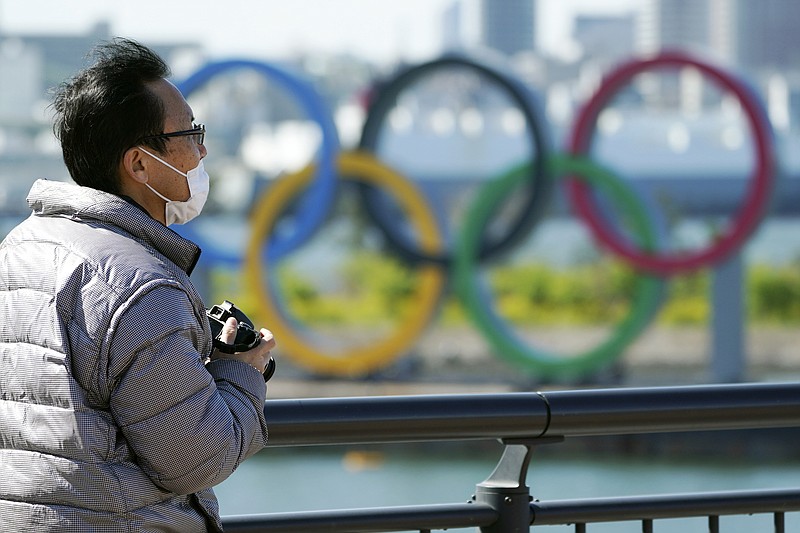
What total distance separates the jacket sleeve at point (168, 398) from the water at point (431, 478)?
11.8m

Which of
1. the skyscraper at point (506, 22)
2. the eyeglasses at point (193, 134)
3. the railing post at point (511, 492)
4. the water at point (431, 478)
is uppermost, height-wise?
the skyscraper at point (506, 22)

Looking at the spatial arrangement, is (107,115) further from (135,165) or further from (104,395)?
(104,395)

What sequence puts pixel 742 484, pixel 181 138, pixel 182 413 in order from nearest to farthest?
1. pixel 182 413
2. pixel 181 138
3. pixel 742 484

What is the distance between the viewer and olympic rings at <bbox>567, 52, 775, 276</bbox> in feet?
55.6

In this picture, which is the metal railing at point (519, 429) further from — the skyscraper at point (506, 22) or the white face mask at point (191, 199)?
the skyscraper at point (506, 22)

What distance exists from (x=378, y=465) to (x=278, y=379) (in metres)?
3.45

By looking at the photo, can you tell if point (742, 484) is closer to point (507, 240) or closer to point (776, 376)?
point (507, 240)

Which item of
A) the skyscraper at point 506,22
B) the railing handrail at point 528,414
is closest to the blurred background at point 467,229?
the railing handrail at point 528,414

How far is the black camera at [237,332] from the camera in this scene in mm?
1736

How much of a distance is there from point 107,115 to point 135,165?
8 centimetres

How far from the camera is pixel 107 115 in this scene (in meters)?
1.71

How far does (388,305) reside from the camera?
90.5 feet

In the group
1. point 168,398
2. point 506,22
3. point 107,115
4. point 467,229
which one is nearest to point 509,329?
point 467,229

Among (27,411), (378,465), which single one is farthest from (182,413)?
(378,465)
